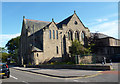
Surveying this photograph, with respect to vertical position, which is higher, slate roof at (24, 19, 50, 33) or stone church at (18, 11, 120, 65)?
slate roof at (24, 19, 50, 33)

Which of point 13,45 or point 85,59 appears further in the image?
point 13,45

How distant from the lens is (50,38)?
127 ft

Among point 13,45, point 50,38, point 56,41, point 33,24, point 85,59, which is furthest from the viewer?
point 13,45

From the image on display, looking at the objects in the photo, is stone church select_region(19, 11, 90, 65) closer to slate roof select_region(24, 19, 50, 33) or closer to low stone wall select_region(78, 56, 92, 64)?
slate roof select_region(24, 19, 50, 33)

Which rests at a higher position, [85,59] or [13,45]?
[13,45]

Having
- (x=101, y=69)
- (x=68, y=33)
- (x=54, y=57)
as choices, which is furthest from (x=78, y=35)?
(x=101, y=69)

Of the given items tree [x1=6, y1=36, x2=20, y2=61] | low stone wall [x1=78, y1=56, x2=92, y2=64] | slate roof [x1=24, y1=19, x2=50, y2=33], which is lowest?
low stone wall [x1=78, y1=56, x2=92, y2=64]

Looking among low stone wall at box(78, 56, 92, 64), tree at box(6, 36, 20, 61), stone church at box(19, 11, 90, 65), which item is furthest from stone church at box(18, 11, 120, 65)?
tree at box(6, 36, 20, 61)

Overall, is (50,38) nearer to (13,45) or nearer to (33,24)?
(33,24)

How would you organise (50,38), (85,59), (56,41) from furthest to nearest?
(56,41) < (50,38) < (85,59)

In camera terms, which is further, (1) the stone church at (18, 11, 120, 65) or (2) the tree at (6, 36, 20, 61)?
(2) the tree at (6, 36, 20, 61)

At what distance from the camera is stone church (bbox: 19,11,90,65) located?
1426 inches

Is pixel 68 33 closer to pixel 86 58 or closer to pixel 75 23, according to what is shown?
pixel 75 23

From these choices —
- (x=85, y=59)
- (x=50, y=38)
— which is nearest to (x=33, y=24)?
(x=50, y=38)
